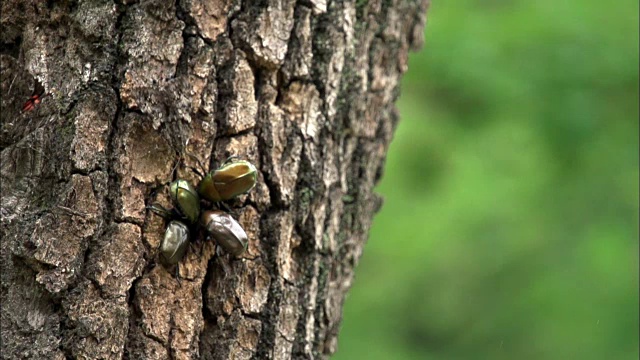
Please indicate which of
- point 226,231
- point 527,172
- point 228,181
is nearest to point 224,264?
point 226,231

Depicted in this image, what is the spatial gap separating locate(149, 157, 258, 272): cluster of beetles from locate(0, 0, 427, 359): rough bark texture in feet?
0.10

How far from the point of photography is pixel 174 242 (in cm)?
206

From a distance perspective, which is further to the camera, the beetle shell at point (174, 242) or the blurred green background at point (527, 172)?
the blurred green background at point (527, 172)

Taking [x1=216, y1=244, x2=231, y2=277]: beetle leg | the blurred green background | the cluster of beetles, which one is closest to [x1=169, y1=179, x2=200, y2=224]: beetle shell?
the cluster of beetles

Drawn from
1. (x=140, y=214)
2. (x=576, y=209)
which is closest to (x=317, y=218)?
(x=140, y=214)

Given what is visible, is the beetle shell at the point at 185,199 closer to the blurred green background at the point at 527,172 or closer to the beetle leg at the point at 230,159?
the beetle leg at the point at 230,159

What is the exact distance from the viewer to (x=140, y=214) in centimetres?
208

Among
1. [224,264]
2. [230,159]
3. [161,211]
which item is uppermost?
[230,159]

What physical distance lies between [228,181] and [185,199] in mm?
103

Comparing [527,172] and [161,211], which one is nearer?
[161,211]

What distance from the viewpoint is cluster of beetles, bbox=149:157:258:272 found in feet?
6.78

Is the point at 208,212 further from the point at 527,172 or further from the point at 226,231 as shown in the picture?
the point at 527,172

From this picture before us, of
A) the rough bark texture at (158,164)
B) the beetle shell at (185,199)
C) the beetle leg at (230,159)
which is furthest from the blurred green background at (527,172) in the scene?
the beetle shell at (185,199)

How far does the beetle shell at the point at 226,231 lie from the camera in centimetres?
209
